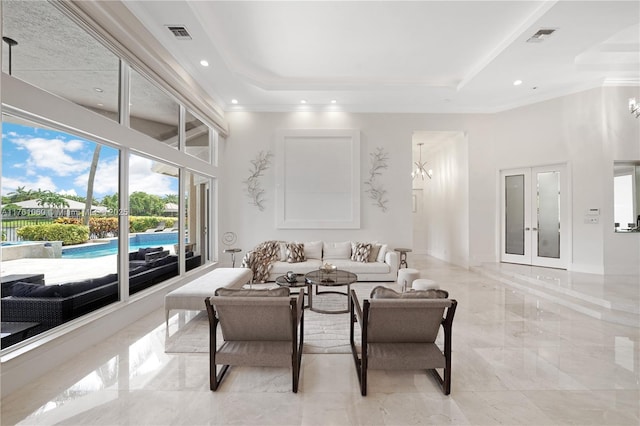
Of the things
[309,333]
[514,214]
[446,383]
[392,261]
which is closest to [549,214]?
[514,214]

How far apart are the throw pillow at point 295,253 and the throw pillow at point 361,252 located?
42.8 inches

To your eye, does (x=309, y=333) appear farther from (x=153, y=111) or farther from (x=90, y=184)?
(x=153, y=111)

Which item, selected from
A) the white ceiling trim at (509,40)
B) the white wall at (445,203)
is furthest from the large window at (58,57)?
the white wall at (445,203)

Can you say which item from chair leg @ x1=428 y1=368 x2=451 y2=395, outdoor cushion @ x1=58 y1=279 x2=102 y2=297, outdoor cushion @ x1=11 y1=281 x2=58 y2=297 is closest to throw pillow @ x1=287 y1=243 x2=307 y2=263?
outdoor cushion @ x1=58 y1=279 x2=102 y2=297

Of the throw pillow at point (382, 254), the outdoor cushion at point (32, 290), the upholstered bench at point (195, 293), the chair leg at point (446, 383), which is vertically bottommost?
the chair leg at point (446, 383)

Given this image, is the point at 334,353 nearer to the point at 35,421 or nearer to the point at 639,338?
the point at 35,421

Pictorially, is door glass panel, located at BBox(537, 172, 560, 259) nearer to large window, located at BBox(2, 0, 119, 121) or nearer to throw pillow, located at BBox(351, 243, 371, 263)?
throw pillow, located at BBox(351, 243, 371, 263)

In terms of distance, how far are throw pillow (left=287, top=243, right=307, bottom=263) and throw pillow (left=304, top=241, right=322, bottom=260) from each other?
172 mm

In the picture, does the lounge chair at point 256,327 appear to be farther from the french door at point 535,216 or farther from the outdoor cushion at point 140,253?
the french door at point 535,216

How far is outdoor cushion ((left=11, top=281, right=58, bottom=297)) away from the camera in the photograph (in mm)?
2398

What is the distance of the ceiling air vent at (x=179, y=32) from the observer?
3650 mm

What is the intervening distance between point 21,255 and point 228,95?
4677 mm

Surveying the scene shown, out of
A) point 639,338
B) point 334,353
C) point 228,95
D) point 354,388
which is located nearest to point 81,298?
point 334,353

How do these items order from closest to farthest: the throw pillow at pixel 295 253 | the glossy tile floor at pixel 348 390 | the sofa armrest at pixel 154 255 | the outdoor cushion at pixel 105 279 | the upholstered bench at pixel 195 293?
the glossy tile floor at pixel 348 390 < the outdoor cushion at pixel 105 279 < the upholstered bench at pixel 195 293 < the sofa armrest at pixel 154 255 < the throw pillow at pixel 295 253
